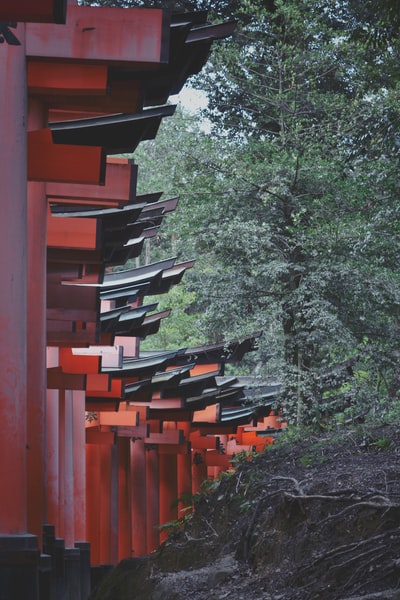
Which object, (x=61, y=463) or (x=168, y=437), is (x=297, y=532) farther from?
(x=168, y=437)

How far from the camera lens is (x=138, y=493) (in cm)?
2786

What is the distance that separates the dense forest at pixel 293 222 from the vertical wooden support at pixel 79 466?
3.39 m

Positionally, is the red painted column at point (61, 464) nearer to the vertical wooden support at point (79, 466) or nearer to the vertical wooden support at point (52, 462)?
the vertical wooden support at point (52, 462)

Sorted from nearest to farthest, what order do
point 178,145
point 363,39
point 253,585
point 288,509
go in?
point 253,585 < point 288,509 < point 363,39 < point 178,145

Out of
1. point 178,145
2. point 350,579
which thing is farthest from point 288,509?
point 178,145

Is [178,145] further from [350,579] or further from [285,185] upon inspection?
[350,579]

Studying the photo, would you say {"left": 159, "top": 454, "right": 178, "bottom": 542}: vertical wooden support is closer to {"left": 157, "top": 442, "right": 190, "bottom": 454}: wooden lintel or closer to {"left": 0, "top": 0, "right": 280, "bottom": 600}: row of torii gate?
{"left": 157, "top": 442, "right": 190, "bottom": 454}: wooden lintel

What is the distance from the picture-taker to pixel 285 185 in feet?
70.1

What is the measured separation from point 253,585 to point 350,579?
90.1 inches

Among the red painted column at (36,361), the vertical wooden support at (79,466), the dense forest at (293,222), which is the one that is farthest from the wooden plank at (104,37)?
the vertical wooden support at (79,466)

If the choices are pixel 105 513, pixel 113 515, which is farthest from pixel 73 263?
pixel 105 513

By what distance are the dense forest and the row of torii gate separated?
4.03ft

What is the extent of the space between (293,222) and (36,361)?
1099 centimetres

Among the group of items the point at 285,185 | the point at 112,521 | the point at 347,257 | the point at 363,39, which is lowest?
the point at 112,521
